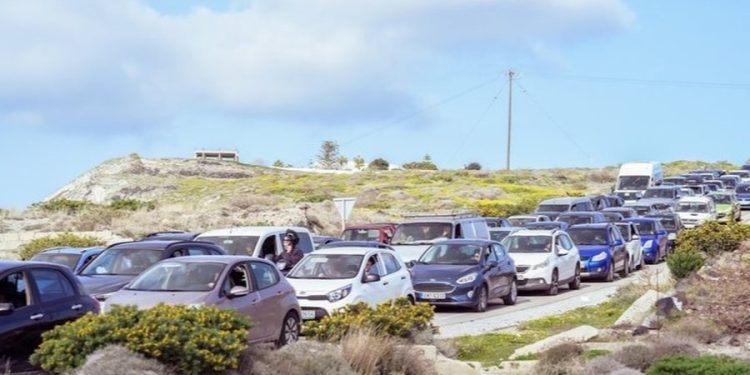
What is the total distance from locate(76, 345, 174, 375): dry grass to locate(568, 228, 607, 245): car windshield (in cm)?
2350

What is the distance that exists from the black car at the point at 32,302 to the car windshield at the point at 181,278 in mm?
1450

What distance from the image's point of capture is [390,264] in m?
20.8

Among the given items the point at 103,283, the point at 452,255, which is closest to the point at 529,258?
the point at 452,255

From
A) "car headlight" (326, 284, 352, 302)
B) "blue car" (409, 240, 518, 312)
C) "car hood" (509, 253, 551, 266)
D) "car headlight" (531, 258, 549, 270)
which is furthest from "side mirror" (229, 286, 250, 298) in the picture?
"car hood" (509, 253, 551, 266)

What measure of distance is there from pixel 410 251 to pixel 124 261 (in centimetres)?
1027

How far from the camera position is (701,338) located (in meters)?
16.7

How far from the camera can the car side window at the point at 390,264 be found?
67.4 feet

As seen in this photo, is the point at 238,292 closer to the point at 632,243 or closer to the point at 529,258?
the point at 529,258

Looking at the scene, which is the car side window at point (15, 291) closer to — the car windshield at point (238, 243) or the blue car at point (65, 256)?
the blue car at point (65, 256)

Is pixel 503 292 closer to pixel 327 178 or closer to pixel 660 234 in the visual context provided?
pixel 660 234

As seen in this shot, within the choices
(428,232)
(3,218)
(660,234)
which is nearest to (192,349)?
(428,232)

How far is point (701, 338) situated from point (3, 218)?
3847cm

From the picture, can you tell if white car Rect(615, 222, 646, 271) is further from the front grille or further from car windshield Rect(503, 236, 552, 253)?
the front grille

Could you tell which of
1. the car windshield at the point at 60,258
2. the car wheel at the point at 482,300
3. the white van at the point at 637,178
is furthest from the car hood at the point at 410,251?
the white van at the point at 637,178
